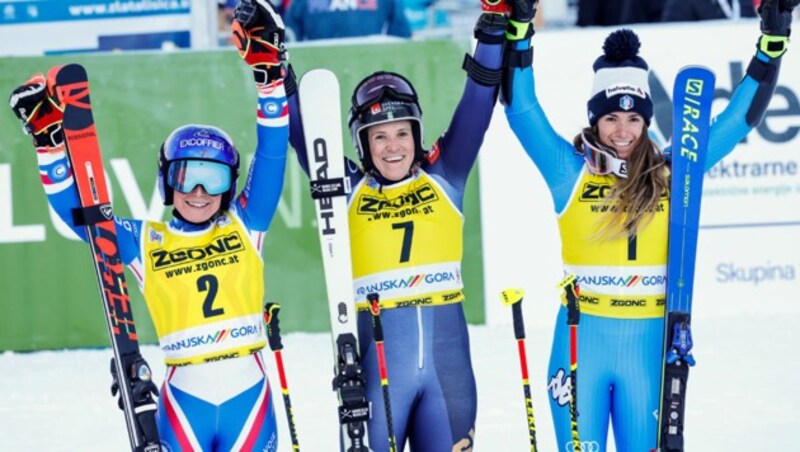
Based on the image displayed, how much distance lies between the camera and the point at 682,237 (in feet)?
15.9

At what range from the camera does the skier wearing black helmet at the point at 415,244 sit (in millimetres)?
4844

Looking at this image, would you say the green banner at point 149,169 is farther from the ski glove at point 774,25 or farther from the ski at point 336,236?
the ski glove at point 774,25

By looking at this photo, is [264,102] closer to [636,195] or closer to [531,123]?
[531,123]

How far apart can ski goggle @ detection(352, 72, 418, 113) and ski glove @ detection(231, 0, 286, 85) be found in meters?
0.39

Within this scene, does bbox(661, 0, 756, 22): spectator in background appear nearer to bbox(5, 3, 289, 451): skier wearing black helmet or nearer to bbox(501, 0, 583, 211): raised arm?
bbox(501, 0, 583, 211): raised arm

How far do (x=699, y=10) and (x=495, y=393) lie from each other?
3521 mm

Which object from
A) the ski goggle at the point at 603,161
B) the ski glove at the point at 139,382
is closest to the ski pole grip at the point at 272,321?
the ski glove at the point at 139,382

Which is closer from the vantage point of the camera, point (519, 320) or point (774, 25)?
point (519, 320)

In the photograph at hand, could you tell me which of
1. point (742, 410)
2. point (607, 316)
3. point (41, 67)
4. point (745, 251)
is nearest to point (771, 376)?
point (742, 410)

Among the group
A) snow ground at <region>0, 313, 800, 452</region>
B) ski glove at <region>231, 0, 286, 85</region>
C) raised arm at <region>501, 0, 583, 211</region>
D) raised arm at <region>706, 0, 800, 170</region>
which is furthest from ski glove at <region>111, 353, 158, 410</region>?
raised arm at <region>706, 0, 800, 170</region>

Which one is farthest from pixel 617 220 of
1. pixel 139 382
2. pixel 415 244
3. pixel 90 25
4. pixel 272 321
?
pixel 90 25

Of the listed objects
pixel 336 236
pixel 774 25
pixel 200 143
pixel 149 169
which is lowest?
pixel 149 169

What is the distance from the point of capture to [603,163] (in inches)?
194

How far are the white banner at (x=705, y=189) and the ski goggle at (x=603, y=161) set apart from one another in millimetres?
3557
